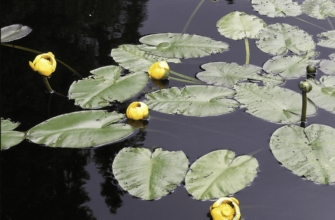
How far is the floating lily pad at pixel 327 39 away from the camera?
2449 mm

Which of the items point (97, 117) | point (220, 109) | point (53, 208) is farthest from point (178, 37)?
point (53, 208)

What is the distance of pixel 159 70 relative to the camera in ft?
6.70

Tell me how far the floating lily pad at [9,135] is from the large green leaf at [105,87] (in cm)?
33

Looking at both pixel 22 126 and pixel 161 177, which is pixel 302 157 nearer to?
pixel 161 177

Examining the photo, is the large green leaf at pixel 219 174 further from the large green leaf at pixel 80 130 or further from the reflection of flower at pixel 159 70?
the reflection of flower at pixel 159 70

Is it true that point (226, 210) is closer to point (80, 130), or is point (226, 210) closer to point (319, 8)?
point (80, 130)

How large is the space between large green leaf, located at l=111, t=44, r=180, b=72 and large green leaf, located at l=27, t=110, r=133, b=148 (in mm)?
468

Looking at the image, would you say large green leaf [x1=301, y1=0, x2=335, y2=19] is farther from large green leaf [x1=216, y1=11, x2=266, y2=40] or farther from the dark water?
large green leaf [x1=216, y1=11, x2=266, y2=40]

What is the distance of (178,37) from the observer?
2.44 meters

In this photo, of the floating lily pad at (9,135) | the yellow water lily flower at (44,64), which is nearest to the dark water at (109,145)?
the floating lily pad at (9,135)

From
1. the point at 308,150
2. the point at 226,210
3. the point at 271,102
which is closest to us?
the point at 226,210

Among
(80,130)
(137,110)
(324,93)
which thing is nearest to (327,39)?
(324,93)

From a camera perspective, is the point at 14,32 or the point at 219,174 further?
the point at 14,32

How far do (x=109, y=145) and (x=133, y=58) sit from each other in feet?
2.47
